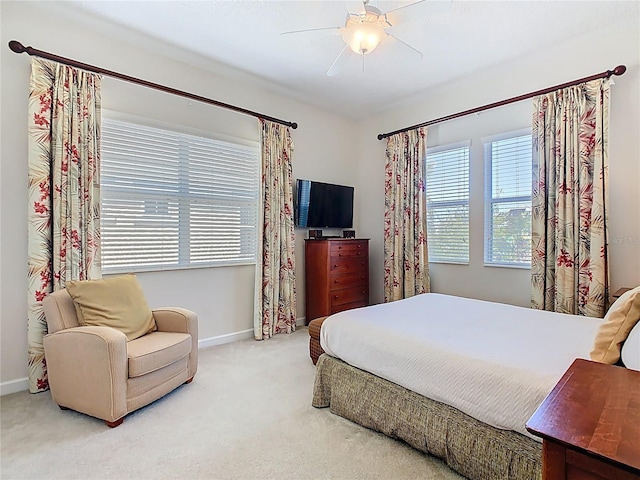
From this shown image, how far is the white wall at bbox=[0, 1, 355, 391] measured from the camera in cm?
251

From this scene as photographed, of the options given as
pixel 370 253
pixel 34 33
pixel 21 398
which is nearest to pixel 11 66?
pixel 34 33

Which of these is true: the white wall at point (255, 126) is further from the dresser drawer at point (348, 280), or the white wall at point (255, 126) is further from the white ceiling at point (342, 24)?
the dresser drawer at point (348, 280)

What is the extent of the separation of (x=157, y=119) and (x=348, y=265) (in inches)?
103

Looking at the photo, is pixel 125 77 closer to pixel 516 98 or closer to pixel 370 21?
pixel 370 21

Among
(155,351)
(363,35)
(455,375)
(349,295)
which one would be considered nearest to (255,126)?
(363,35)

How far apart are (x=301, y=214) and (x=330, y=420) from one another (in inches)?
102

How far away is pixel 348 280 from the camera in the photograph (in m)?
4.32

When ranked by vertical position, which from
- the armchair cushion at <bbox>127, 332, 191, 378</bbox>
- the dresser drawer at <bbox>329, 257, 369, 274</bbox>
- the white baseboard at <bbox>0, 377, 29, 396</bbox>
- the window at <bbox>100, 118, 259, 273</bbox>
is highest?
the window at <bbox>100, 118, 259, 273</bbox>

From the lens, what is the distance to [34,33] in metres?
2.59

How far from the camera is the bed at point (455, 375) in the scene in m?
1.46

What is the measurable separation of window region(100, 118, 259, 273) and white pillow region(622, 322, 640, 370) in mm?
3270

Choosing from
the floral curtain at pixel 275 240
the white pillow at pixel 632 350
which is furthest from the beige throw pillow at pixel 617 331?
the floral curtain at pixel 275 240

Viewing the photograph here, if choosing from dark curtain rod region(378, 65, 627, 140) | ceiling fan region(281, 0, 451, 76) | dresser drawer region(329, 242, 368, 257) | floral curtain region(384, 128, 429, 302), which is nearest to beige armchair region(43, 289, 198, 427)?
dresser drawer region(329, 242, 368, 257)

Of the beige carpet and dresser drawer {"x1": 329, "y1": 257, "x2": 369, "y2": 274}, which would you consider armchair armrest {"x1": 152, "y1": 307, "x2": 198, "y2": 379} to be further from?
dresser drawer {"x1": 329, "y1": 257, "x2": 369, "y2": 274}
